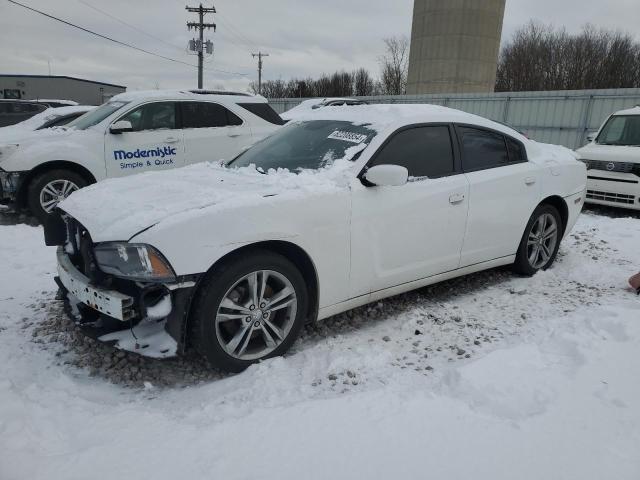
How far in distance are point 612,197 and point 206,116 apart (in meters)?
6.62

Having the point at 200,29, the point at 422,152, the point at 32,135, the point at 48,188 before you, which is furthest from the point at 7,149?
the point at 200,29

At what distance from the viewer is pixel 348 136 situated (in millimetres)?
3693

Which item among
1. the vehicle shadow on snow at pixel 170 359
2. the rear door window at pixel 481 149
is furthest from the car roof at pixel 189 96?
the rear door window at pixel 481 149

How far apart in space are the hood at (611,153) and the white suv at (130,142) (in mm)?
5334

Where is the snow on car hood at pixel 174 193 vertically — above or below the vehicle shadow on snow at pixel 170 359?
above

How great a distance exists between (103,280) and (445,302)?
266 cm

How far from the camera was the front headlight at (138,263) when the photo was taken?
2582 millimetres

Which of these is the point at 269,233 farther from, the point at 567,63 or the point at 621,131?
the point at 567,63

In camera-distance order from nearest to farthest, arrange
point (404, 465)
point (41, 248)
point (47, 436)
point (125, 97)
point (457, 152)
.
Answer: point (404, 465), point (47, 436), point (457, 152), point (41, 248), point (125, 97)

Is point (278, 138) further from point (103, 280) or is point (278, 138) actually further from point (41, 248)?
point (41, 248)

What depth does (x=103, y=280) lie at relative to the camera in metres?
2.81

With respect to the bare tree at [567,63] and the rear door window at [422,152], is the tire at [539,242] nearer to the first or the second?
the rear door window at [422,152]

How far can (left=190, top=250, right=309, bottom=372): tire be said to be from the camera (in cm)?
272

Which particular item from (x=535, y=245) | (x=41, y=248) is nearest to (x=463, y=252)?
(x=535, y=245)
